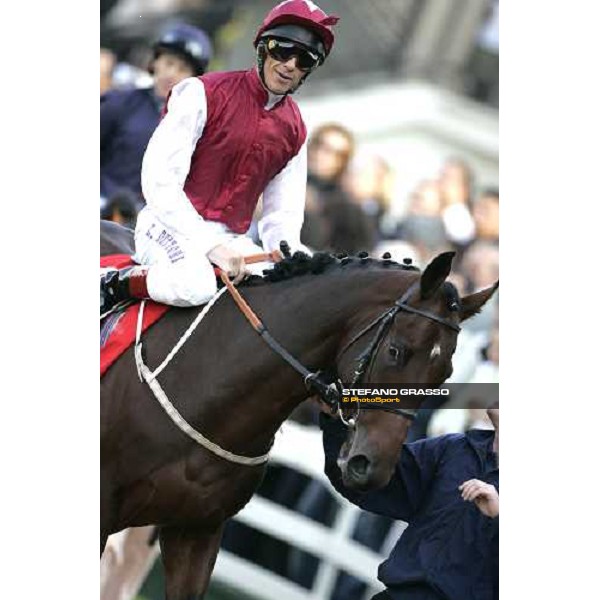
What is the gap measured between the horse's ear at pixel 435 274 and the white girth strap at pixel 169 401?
0.69 metres

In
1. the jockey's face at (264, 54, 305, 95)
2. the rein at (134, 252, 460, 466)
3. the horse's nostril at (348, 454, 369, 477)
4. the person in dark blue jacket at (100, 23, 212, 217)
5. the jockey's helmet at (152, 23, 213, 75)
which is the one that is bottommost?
the horse's nostril at (348, 454, 369, 477)

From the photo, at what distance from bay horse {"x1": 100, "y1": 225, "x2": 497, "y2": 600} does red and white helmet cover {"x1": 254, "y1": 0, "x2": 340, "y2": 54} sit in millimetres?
718

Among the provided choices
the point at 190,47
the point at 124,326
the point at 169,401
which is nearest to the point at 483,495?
the point at 169,401

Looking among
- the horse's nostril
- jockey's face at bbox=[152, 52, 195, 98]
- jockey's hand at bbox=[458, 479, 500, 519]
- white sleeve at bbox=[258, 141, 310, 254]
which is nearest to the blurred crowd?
jockey's face at bbox=[152, 52, 195, 98]

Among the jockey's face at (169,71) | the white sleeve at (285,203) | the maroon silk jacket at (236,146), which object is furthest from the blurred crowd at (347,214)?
the maroon silk jacket at (236,146)

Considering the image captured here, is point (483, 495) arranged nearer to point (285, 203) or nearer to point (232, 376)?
point (232, 376)

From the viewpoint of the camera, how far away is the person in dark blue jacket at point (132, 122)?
696 centimetres

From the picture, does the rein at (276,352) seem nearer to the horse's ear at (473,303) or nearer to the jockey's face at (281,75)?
the horse's ear at (473,303)

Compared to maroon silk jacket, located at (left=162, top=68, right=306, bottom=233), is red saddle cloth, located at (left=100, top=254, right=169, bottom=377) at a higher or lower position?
lower

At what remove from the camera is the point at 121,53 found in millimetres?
8664

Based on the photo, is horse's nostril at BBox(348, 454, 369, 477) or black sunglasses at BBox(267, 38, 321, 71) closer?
horse's nostril at BBox(348, 454, 369, 477)

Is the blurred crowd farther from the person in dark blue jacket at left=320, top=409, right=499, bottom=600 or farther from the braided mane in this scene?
the braided mane

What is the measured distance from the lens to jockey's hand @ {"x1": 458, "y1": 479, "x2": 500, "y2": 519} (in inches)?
199
